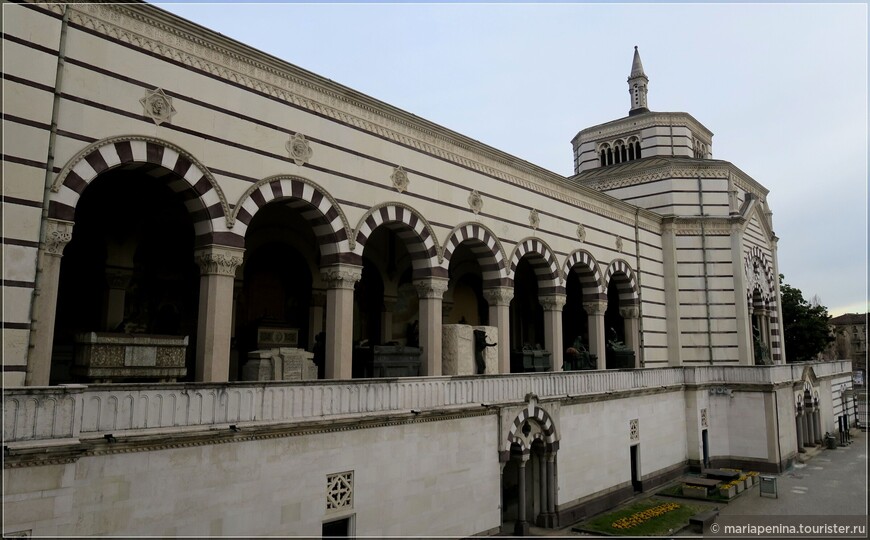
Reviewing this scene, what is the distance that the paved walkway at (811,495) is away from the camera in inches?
609

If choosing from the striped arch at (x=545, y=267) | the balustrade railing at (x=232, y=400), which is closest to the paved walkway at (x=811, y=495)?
the balustrade railing at (x=232, y=400)

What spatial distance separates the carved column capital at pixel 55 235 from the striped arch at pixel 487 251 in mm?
9121

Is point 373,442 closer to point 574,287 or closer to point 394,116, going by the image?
point 394,116

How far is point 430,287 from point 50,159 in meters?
→ 8.28

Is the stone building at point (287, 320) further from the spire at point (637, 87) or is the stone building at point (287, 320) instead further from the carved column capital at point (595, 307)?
the spire at point (637, 87)

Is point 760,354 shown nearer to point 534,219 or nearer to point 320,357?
point 534,219

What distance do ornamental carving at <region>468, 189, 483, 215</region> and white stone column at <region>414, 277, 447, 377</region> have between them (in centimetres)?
238

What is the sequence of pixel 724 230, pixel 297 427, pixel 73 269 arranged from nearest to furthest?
pixel 297 427 → pixel 73 269 → pixel 724 230

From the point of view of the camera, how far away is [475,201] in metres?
16.2

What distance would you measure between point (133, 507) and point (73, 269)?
6.95m

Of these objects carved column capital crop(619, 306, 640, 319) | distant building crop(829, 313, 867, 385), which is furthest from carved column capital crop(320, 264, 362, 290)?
distant building crop(829, 313, 867, 385)

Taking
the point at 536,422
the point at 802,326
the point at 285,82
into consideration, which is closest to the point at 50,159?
the point at 285,82

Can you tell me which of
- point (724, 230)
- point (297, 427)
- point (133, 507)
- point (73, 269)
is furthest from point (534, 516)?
point (724, 230)

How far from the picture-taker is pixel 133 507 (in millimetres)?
7500
